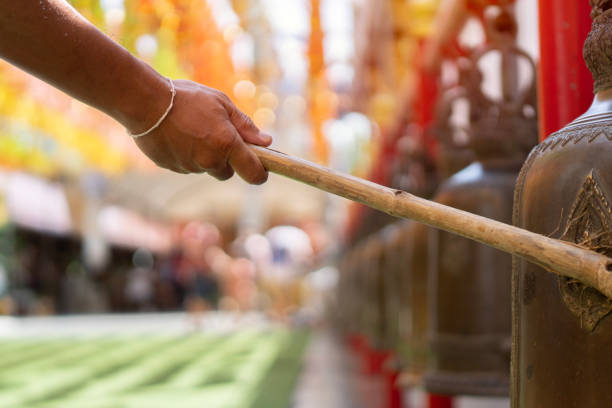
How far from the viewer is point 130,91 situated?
3.55 feet

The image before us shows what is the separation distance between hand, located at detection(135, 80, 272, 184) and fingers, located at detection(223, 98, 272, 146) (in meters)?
0.02

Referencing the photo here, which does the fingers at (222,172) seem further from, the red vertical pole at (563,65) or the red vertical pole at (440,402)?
the red vertical pole at (440,402)

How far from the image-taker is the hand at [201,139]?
1.11 m

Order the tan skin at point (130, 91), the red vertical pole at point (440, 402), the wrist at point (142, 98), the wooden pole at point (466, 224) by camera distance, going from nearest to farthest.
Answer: the wooden pole at point (466, 224), the tan skin at point (130, 91), the wrist at point (142, 98), the red vertical pole at point (440, 402)

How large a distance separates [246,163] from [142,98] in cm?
18

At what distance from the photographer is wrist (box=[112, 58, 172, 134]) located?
108 centimetres

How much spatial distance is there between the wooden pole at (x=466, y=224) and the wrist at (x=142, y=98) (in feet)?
0.57

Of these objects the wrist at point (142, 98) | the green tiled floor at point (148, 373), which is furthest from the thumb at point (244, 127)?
the green tiled floor at point (148, 373)

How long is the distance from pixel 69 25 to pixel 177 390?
8.43 ft

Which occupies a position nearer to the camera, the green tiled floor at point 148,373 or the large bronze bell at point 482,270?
the large bronze bell at point 482,270

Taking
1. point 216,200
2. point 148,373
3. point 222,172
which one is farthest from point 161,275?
point 222,172

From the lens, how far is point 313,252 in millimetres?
20172

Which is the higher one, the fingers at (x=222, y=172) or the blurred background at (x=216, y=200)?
the blurred background at (x=216, y=200)

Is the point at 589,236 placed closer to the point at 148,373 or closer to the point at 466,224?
the point at 466,224
